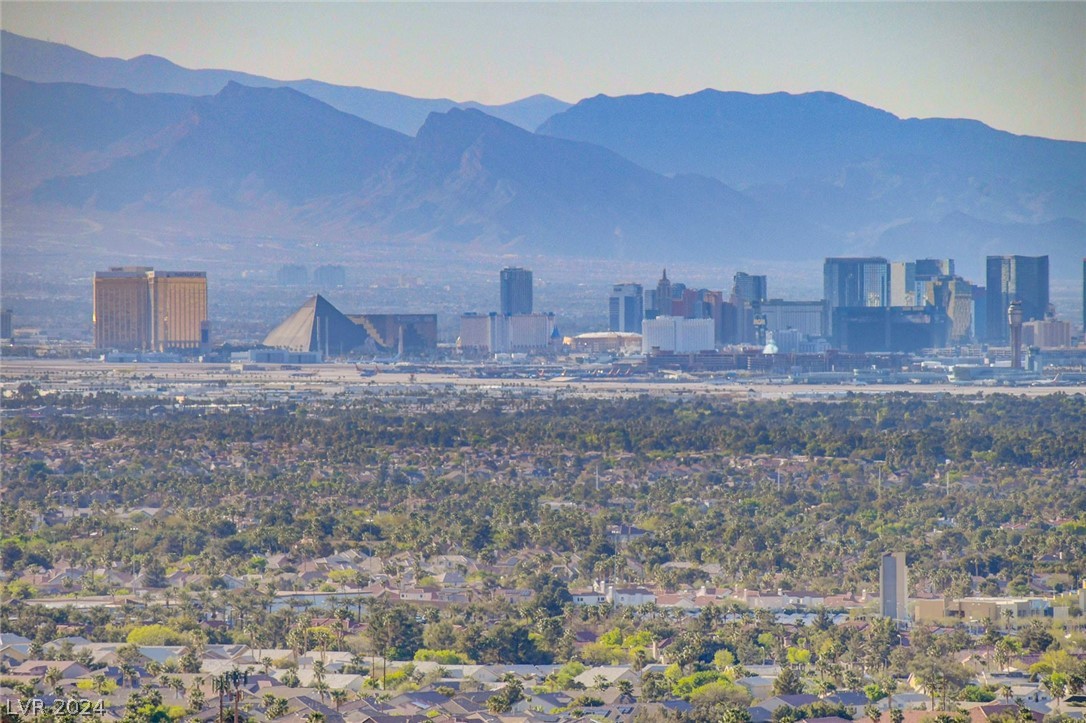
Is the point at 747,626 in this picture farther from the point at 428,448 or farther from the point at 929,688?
the point at 428,448

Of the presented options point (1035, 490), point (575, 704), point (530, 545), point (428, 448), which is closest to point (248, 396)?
point (428, 448)

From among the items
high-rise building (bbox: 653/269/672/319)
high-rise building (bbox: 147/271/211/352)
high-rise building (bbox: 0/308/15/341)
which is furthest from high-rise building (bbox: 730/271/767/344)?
high-rise building (bbox: 0/308/15/341)

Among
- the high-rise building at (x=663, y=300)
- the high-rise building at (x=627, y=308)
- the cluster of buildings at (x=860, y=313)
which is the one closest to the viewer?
the cluster of buildings at (x=860, y=313)

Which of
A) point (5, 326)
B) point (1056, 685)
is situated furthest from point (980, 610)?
point (5, 326)

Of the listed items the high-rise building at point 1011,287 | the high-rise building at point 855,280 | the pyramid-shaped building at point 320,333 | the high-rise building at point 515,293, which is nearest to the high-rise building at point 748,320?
the high-rise building at point 855,280

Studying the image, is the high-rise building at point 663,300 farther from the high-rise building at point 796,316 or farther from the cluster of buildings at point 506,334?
the cluster of buildings at point 506,334
